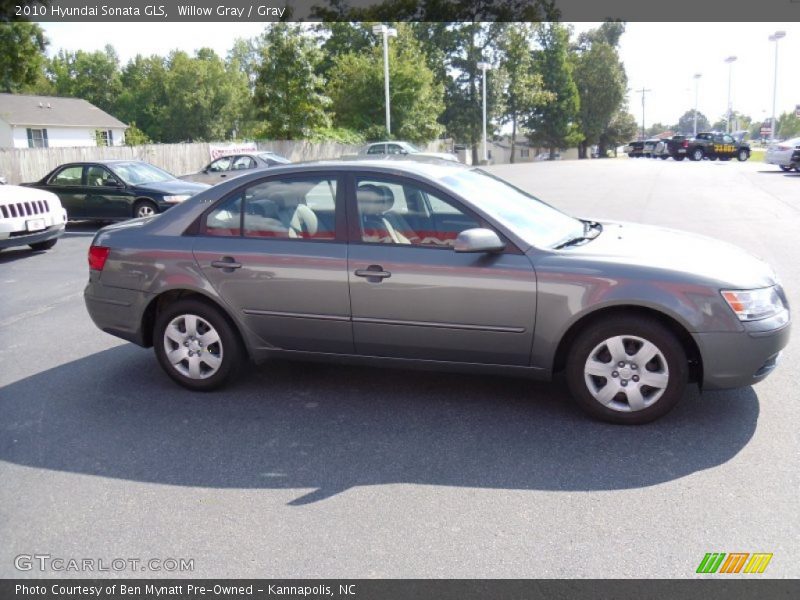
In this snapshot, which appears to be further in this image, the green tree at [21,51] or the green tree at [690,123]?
the green tree at [690,123]

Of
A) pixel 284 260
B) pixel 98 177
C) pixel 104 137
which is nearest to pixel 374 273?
pixel 284 260

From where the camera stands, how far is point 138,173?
1596 centimetres

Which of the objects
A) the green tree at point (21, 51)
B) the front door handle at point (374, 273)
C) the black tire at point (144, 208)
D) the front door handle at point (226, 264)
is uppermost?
the green tree at point (21, 51)

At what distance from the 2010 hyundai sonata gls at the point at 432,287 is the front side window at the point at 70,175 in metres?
11.0

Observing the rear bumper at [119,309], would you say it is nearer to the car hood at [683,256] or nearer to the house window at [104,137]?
the car hood at [683,256]

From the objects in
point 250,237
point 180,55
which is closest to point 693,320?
point 250,237

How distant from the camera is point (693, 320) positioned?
4395 mm

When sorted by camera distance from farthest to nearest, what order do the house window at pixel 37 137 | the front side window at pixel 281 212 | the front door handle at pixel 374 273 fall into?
the house window at pixel 37 137 < the front side window at pixel 281 212 < the front door handle at pixel 374 273

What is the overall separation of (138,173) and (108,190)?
78 cm

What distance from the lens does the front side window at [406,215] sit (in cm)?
494

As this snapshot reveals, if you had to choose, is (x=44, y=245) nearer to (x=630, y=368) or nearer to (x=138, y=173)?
(x=138, y=173)

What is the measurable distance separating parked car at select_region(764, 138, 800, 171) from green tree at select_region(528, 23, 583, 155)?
46716 millimetres

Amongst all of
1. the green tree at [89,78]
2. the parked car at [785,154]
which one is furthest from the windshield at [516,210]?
the green tree at [89,78]
